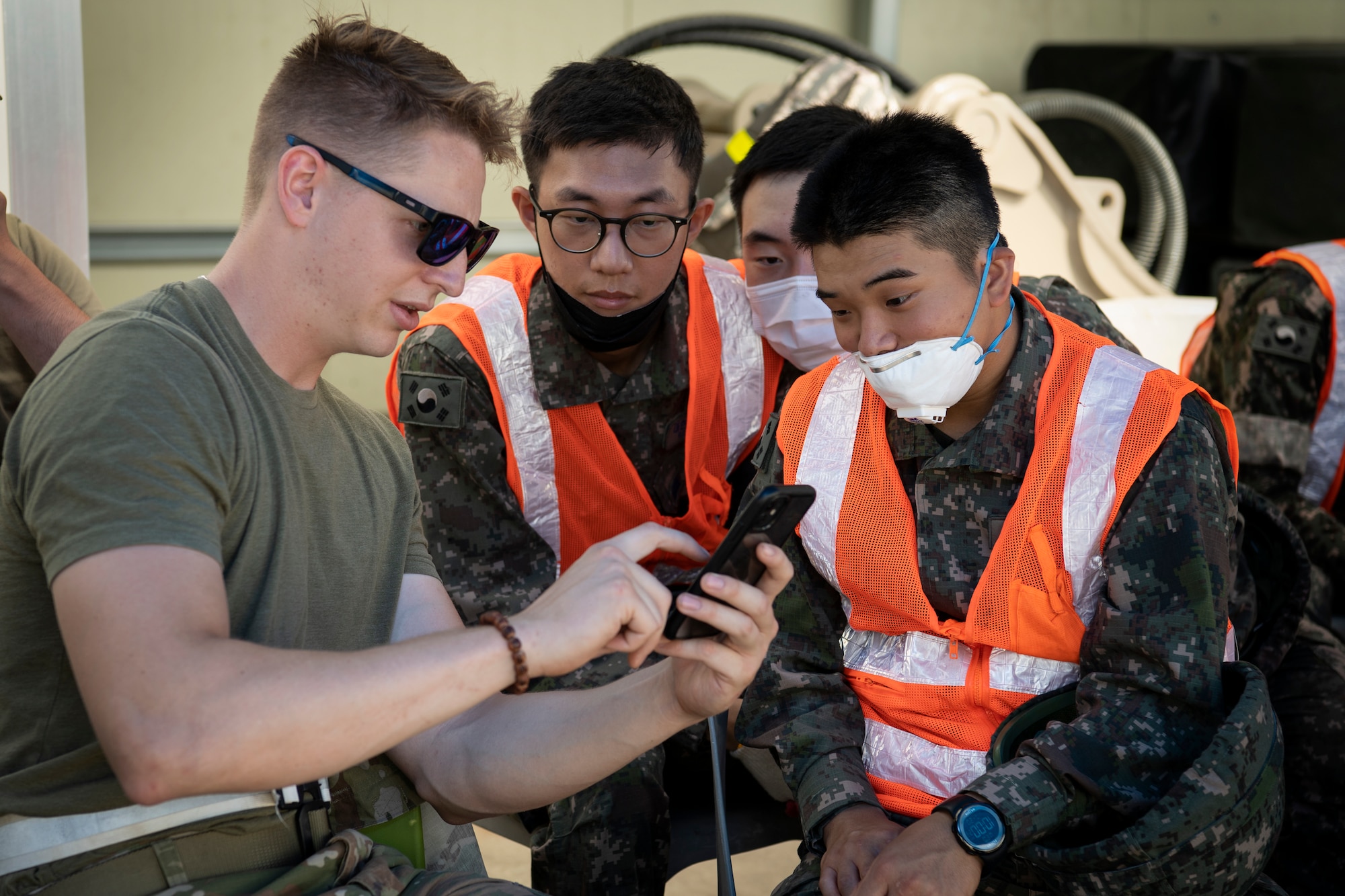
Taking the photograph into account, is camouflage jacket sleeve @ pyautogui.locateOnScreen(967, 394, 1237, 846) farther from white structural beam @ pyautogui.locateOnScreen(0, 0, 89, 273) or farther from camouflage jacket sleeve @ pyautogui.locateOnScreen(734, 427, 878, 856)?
white structural beam @ pyautogui.locateOnScreen(0, 0, 89, 273)

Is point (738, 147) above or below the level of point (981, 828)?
above

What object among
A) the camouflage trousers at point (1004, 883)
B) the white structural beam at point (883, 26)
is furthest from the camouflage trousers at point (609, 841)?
the white structural beam at point (883, 26)

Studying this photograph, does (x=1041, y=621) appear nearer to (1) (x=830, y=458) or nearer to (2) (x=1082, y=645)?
(2) (x=1082, y=645)

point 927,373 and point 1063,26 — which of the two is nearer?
point 927,373

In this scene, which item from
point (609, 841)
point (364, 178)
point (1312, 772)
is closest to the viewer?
point (364, 178)

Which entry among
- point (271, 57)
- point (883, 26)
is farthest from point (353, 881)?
point (883, 26)

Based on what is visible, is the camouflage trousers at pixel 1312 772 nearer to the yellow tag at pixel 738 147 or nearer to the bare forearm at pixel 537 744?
the bare forearm at pixel 537 744

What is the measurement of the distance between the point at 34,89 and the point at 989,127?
2.80 meters

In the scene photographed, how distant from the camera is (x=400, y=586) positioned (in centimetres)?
149

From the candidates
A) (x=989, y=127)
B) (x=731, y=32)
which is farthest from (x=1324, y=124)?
(x=731, y=32)

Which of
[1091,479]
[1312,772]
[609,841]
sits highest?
[1091,479]

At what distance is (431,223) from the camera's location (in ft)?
4.27

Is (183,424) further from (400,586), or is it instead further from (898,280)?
(898,280)

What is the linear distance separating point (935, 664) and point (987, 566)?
0.53ft
